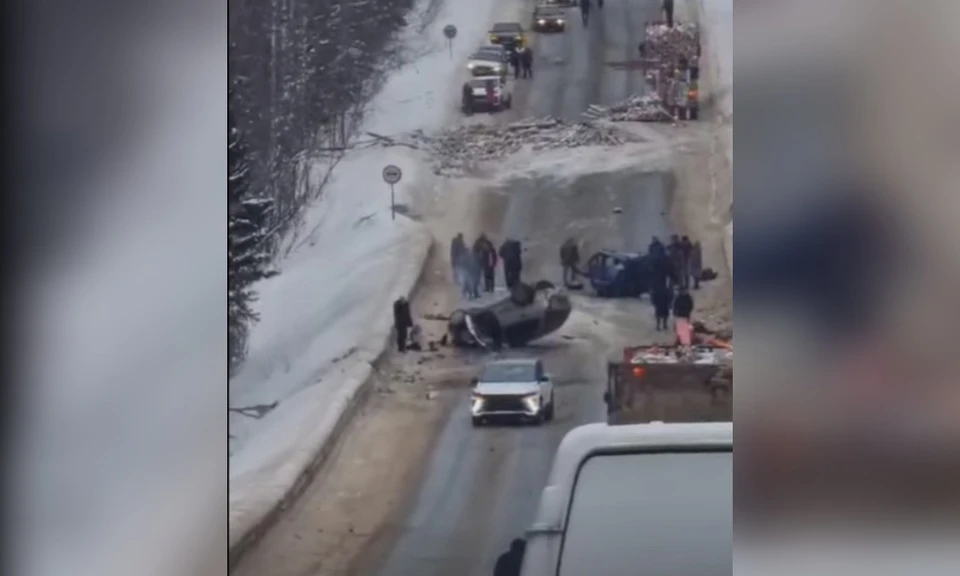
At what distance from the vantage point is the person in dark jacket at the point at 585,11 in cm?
112

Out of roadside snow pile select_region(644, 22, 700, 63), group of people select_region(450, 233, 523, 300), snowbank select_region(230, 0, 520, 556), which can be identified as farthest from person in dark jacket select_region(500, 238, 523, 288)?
roadside snow pile select_region(644, 22, 700, 63)

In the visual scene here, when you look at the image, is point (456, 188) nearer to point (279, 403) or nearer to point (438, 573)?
point (279, 403)

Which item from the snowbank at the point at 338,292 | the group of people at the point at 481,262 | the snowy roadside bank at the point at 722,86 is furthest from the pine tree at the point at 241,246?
the snowy roadside bank at the point at 722,86

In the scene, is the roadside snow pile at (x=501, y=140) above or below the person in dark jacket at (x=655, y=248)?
above

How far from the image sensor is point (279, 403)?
44.1 inches

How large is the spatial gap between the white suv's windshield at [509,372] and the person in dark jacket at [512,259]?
11cm

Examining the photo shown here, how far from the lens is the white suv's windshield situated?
111cm

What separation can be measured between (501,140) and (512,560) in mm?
592

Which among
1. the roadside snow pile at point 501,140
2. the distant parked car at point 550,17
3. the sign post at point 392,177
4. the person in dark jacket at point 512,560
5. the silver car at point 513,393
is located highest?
the distant parked car at point 550,17

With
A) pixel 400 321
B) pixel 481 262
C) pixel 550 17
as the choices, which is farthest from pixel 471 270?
pixel 550 17

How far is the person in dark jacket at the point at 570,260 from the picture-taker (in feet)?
3.64

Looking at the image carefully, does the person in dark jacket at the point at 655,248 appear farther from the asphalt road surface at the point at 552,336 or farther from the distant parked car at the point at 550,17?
the distant parked car at the point at 550,17

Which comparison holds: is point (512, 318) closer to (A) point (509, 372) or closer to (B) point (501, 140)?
(A) point (509, 372)

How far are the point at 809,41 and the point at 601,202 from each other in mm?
395
